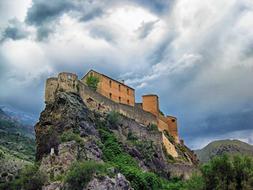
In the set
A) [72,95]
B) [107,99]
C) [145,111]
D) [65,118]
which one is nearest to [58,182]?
[65,118]

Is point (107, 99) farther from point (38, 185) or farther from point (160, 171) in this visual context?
point (38, 185)

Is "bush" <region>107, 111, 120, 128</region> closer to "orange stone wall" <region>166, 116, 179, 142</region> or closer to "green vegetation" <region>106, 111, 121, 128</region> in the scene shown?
"green vegetation" <region>106, 111, 121, 128</region>

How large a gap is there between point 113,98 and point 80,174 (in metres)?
29.6

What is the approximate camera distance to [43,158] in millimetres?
62969

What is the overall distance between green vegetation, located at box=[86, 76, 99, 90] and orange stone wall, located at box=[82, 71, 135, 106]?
82cm

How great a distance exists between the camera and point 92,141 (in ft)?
211

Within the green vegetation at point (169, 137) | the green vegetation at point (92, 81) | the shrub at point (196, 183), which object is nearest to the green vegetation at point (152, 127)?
the green vegetation at point (169, 137)

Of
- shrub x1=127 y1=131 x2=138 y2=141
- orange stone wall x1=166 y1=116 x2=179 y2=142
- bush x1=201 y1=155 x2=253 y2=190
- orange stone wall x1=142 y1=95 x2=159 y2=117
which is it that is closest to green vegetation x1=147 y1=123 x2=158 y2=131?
orange stone wall x1=142 y1=95 x2=159 y2=117

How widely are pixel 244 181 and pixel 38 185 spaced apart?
2675cm

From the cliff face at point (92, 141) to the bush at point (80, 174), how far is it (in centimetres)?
99

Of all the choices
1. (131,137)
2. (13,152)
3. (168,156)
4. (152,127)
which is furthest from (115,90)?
(13,152)

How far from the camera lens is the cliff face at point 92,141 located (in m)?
60.7

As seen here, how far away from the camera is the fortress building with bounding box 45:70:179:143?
70.3 m

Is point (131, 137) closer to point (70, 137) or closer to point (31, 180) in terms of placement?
point (70, 137)
